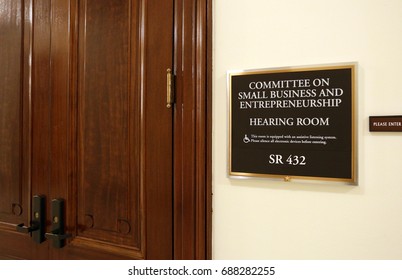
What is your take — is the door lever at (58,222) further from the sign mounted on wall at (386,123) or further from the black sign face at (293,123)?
the sign mounted on wall at (386,123)

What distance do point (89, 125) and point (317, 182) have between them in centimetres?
66

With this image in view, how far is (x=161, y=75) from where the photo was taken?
75 centimetres

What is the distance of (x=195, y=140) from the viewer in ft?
2.36

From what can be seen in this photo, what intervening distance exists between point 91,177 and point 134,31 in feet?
1.47

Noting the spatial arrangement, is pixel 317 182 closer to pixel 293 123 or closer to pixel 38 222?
pixel 293 123

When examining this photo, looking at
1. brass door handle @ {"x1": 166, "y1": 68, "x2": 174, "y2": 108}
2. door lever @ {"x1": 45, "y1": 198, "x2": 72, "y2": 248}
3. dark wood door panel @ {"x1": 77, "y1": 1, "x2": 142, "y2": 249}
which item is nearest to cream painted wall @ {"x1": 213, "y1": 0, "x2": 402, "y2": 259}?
brass door handle @ {"x1": 166, "y1": 68, "x2": 174, "y2": 108}

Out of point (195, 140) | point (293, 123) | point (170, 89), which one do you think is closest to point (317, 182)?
point (293, 123)

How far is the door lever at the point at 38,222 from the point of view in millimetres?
888

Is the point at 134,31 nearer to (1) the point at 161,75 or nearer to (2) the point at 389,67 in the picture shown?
(1) the point at 161,75

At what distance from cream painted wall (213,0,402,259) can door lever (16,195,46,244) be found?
0.58 metres

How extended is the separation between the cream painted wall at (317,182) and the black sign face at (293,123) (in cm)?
2

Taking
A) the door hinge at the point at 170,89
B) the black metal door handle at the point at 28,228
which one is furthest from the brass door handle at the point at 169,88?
the black metal door handle at the point at 28,228

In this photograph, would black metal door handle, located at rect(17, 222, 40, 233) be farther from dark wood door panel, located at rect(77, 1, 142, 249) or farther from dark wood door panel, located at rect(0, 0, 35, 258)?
dark wood door panel, located at rect(77, 1, 142, 249)

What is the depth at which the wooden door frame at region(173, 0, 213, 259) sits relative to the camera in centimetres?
72
